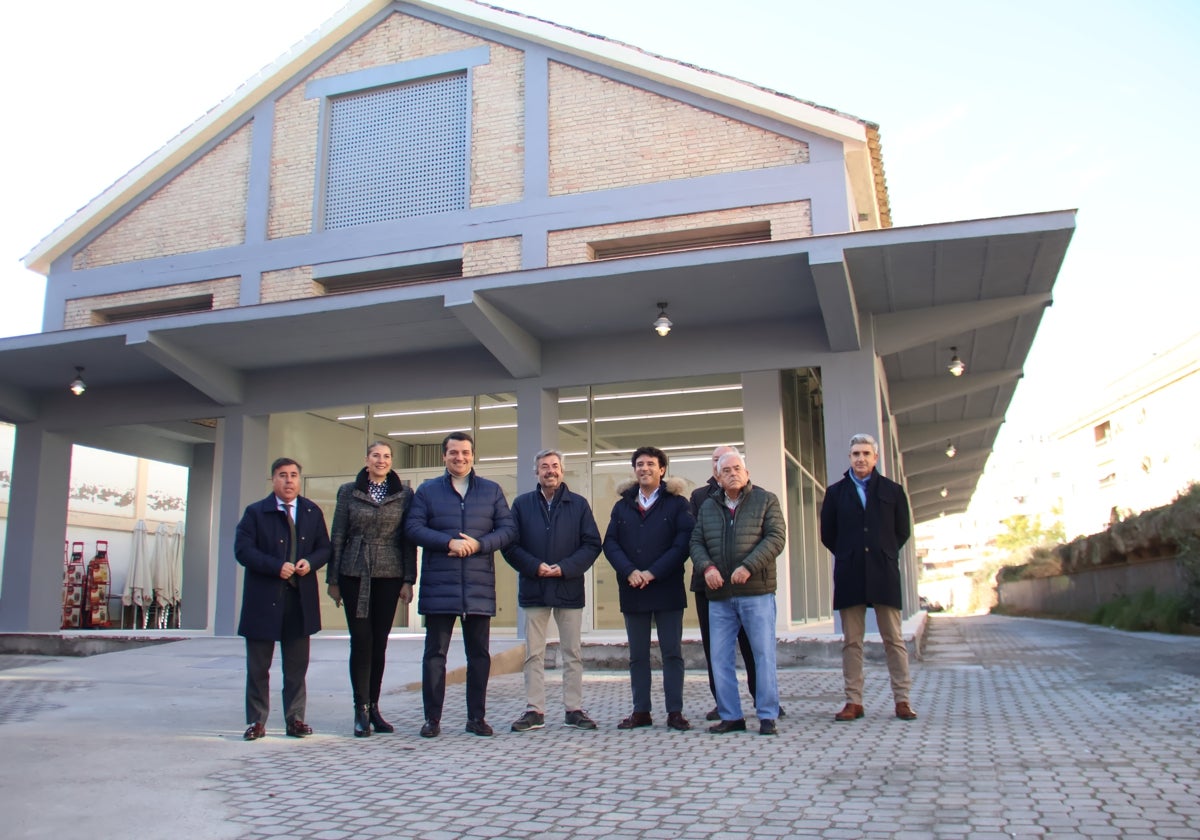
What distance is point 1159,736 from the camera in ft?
17.1

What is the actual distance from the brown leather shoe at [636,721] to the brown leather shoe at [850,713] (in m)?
1.20

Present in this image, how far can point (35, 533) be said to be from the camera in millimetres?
14875

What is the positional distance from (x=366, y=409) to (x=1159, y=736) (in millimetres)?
11424

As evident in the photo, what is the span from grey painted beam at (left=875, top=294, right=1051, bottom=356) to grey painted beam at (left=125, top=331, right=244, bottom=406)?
8913mm

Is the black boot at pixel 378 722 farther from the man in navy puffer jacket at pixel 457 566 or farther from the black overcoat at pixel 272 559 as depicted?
the black overcoat at pixel 272 559

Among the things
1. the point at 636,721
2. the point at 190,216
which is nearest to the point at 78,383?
the point at 190,216

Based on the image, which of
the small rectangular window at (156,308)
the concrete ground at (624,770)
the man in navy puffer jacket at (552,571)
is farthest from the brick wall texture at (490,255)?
the man in navy puffer jacket at (552,571)

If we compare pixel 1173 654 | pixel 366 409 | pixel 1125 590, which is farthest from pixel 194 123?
pixel 1125 590

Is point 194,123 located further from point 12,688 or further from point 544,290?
point 12,688

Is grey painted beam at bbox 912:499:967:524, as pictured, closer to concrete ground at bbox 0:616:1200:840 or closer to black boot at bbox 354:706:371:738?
concrete ground at bbox 0:616:1200:840

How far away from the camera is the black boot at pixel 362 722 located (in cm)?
591

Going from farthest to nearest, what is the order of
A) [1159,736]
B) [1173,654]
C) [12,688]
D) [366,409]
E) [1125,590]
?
[1125,590], [366,409], [1173,654], [12,688], [1159,736]

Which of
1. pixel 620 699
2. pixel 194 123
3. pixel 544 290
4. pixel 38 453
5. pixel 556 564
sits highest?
pixel 194 123

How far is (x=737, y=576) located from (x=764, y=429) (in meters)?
6.71
